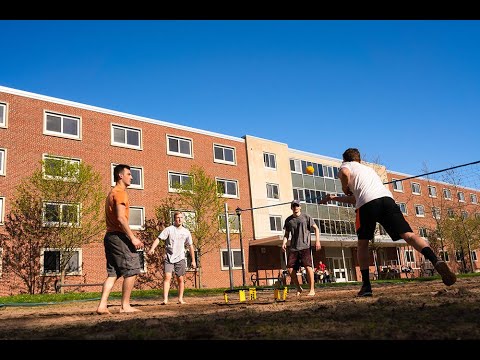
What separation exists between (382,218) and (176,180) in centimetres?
2748

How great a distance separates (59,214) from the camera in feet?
77.3

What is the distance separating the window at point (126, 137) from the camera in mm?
29797

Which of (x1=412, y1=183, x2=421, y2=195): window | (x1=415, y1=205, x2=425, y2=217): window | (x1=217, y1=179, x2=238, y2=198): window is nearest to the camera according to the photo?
(x1=217, y1=179, x2=238, y2=198): window

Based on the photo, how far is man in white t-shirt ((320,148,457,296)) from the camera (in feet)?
18.6

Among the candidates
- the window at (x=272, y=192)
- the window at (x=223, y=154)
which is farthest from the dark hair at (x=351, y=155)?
the window at (x=272, y=192)

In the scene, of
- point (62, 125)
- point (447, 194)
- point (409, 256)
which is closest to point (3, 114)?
point (62, 125)

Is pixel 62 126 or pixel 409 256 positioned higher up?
pixel 62 126

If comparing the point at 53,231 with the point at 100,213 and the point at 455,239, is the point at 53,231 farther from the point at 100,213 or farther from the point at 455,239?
the point at 455,239

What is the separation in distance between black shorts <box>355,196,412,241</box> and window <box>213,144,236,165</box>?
29.7 metres

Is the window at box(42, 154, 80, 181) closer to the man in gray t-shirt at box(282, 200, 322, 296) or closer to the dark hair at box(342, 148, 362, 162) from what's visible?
the man in gray t-shirt at box(282, 200, 322, 296)

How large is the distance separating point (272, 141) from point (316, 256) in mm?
11870

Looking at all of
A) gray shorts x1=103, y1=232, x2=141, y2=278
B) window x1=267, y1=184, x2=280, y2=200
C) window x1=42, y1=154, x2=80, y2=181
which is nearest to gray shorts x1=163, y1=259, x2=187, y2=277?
gray shorts x1=103, y1=232, x2=141, y2=278

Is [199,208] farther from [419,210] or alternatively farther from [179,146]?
[419,210]

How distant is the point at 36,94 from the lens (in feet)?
86.3
